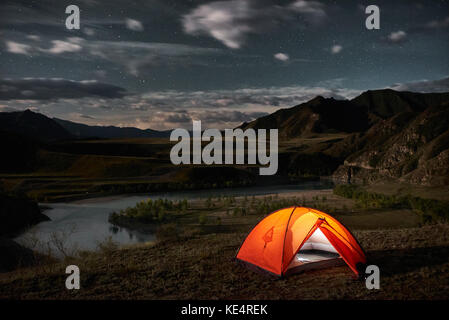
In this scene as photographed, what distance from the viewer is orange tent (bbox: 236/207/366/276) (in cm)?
1118

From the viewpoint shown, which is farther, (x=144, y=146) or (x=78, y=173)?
(x=144, y=146)

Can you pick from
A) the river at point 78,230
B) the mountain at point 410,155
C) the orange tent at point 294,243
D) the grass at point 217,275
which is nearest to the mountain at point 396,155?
the mountain at point 410,155

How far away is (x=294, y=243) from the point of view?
37.4 ft

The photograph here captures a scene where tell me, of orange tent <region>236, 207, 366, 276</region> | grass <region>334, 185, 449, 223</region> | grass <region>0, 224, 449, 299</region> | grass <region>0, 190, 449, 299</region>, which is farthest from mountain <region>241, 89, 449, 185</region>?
orange tent <region>236, 207, 366, 276</region>

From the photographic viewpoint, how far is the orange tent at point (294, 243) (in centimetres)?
1118

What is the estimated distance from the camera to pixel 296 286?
10117mm

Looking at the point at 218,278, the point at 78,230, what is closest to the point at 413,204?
the point at 218,278

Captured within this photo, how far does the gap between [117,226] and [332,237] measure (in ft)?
75.3

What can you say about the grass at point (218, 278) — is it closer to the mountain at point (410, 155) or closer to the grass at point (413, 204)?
the grass at point (413, 204)

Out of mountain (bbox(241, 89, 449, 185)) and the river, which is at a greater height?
mountain (bbox(241, 89, 449, 185))

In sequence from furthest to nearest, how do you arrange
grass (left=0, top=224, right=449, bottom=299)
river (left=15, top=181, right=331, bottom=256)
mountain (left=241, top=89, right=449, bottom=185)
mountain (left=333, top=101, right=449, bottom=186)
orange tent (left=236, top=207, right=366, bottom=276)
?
mountain (left=241, top=89, right=449, bottom=185)
mountain (left=333, top=101, right=449, bottom=186)
river (left=15, top=181, right=331, bottom=256)
orange tent (left=236, top=207, right=366, bottom=276)
grass (left=0, top=224, right=449, bottom=299)

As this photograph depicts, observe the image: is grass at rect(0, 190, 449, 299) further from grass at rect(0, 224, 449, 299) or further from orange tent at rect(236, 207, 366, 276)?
orange tent at rect(236, 207, 366, 276)
